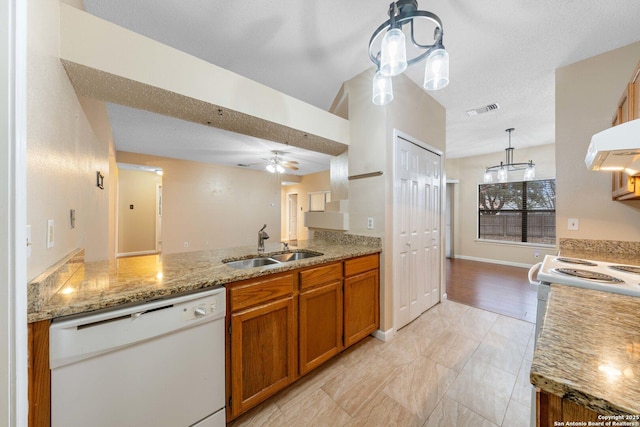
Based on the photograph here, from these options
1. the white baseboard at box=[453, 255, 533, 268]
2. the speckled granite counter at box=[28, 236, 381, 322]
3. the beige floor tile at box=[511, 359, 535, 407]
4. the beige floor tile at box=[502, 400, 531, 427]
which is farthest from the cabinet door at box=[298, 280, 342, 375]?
the white baseboard at box=[453, 255, 533, 268]

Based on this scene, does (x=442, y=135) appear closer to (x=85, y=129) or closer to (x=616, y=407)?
(x=616, y=407)

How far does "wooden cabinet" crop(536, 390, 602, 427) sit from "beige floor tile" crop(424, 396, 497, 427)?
3.91 feet

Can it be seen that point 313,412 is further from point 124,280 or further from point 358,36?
point 358,36

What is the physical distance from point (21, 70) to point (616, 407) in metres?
1.70

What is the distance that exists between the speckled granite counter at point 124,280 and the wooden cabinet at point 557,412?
1.27 m

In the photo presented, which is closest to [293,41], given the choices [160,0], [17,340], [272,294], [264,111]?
[264,111]

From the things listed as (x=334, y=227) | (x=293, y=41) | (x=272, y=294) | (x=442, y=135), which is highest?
(x=293, y=41)

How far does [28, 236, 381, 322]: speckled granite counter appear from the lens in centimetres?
93

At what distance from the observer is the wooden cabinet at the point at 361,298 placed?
205 centimetres

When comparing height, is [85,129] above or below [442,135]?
below

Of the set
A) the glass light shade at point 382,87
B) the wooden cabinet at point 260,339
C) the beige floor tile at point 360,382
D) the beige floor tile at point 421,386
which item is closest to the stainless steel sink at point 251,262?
the wooden cabinet at point 260,339

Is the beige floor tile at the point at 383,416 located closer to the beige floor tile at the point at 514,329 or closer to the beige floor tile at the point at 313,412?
the beige floor tile at the point at 313,412

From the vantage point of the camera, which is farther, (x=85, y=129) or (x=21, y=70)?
(x=85, y=129)

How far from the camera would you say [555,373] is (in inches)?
20.3
